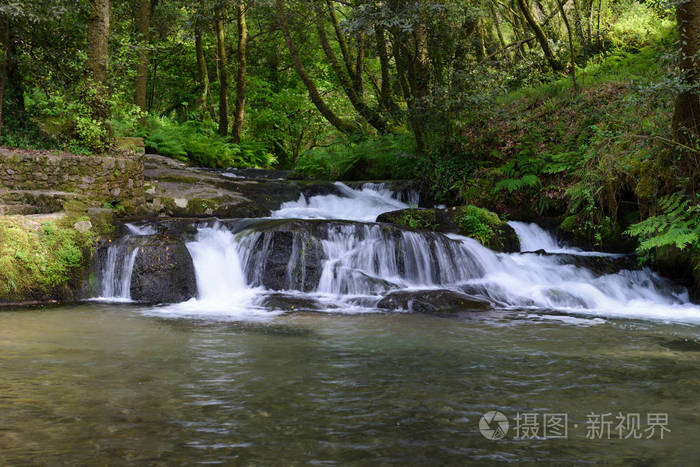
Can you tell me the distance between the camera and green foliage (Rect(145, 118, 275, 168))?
66.8ft

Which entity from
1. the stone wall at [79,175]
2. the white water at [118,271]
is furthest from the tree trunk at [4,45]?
the white water at [118,271]

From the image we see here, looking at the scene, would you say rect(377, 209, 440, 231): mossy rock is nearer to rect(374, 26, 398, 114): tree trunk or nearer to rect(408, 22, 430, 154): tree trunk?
rect(408, 22, 430, 154): tree trunk

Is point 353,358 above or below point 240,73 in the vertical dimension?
below

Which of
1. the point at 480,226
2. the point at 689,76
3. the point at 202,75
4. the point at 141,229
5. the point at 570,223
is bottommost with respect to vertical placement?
the point at 141,229

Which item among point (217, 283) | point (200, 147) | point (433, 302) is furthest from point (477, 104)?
point (200, 147)

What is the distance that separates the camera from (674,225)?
907cm

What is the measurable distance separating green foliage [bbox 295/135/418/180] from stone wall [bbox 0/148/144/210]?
7.04 metres

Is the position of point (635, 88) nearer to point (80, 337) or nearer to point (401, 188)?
point (401, 188)

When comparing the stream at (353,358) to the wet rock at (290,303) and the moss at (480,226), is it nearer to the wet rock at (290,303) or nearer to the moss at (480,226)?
the wet rock at (290,303)

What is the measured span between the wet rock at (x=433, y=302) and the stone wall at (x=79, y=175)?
6070 mm

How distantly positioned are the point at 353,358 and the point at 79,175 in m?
7.83

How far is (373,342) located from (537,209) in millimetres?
8011

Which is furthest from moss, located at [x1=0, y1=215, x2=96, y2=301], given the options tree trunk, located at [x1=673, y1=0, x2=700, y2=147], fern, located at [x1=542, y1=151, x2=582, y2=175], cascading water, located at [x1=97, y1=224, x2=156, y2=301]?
tree trunk, located at [x1=673, y1=0, x2=700, y2=147]

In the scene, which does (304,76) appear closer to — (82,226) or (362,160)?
(362,160)
